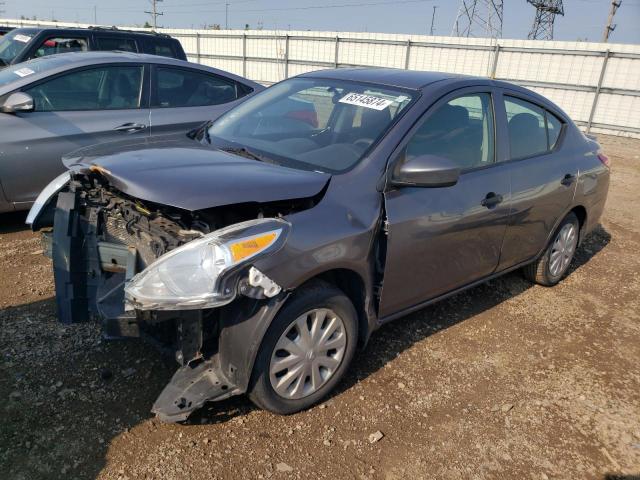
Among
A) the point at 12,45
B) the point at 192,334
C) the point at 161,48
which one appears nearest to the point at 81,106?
the point at 192,334

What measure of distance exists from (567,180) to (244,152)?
106 inches

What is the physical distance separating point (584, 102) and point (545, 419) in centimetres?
1429

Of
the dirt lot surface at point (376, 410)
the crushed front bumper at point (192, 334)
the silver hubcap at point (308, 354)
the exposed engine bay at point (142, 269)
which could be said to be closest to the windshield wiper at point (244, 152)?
the exposed engine bay at point (142, 269)

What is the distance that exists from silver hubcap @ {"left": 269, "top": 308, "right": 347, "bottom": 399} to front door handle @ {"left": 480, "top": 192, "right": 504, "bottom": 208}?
4.37 feet

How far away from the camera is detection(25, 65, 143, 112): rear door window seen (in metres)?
4.82

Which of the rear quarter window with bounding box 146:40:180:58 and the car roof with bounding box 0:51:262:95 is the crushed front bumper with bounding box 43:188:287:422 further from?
the rear quarter window with bounding box 146:40:180:58

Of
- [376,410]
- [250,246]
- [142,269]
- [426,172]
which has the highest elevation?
→ [426,172]

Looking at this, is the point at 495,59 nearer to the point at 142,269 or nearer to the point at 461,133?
the point at 461,133

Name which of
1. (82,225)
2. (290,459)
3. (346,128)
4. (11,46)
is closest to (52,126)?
(82,225)

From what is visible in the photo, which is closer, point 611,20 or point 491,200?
point 491,200

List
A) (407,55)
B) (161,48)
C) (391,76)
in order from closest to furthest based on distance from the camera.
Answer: (391,76) → (161,48) → (407,55)

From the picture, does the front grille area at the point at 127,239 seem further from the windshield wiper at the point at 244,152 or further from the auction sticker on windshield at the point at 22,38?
the auction sticker on windshield at the point at 22,38

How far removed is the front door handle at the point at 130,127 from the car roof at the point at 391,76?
2.12 metres

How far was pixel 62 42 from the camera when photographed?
7.73 metres
